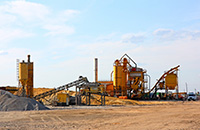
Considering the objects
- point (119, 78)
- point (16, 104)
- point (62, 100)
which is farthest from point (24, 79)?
point (119, 78)

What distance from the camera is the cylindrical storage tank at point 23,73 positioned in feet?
169

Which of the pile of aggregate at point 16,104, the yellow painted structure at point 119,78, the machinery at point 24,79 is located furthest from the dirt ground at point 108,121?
the yellow painted structure at point 119,78

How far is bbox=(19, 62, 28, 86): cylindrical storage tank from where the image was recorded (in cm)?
5156

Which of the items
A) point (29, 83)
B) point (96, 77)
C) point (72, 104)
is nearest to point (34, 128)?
point (72, 104)

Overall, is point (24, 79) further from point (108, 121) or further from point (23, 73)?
point (108, 121)

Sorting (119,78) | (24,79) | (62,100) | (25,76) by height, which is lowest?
(62,100)

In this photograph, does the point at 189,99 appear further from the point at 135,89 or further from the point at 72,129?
the point at 72,129

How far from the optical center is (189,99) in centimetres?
6044

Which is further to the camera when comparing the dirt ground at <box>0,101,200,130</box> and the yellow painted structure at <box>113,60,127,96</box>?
the yellow painted structure at <box>113,60,127,96</box>

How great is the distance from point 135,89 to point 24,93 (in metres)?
25.4

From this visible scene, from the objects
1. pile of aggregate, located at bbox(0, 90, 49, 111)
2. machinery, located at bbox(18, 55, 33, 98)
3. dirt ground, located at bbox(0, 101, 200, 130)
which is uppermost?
machinery, located at bbox(18, 55, 33, 98)

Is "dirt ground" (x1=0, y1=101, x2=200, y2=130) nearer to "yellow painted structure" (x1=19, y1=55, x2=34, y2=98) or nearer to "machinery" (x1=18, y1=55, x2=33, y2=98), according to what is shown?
"machinery" (x1=18, y1=55, x2=33, y2=98)

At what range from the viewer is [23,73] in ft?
170

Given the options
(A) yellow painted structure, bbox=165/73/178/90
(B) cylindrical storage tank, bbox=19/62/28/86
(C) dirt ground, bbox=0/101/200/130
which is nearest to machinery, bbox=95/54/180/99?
(A) yellow painted structure, bbox=165/73/178/90
